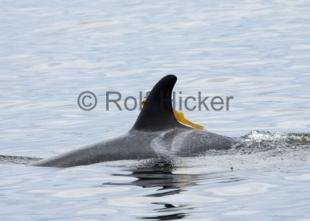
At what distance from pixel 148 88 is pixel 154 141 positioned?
1395cm

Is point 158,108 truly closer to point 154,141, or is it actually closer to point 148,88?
point 154,141

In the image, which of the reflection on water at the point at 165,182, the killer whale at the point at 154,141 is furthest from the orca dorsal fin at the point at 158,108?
the reflection on water at the point at 165,182

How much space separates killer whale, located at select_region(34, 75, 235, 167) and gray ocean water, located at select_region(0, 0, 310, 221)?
0.95ft

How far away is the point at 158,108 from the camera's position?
18016mm

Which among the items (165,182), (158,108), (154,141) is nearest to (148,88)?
(154,141)

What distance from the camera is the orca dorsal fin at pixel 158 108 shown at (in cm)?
1795

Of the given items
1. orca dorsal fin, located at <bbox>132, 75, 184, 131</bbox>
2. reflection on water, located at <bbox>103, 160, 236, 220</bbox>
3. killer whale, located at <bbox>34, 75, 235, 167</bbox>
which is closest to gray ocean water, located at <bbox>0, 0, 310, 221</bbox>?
reflection on water, located at <bbox>103, 160, 236, 220</bbox>

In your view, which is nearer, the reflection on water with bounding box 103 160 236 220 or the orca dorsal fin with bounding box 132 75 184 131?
the reflection on water with bounding box 103 160 236 220

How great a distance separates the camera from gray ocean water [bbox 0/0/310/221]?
50.2ft

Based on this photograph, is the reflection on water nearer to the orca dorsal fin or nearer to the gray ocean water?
the gray ocean water

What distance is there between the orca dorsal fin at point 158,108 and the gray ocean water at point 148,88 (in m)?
0.74

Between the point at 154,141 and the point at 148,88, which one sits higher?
the point at 148,88

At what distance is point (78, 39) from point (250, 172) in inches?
1318

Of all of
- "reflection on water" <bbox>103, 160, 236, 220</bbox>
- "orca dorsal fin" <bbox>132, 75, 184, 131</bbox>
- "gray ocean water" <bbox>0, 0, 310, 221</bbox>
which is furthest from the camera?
"orca dorsal fin" <bbox>132, 75, 184, 131</bbox>
